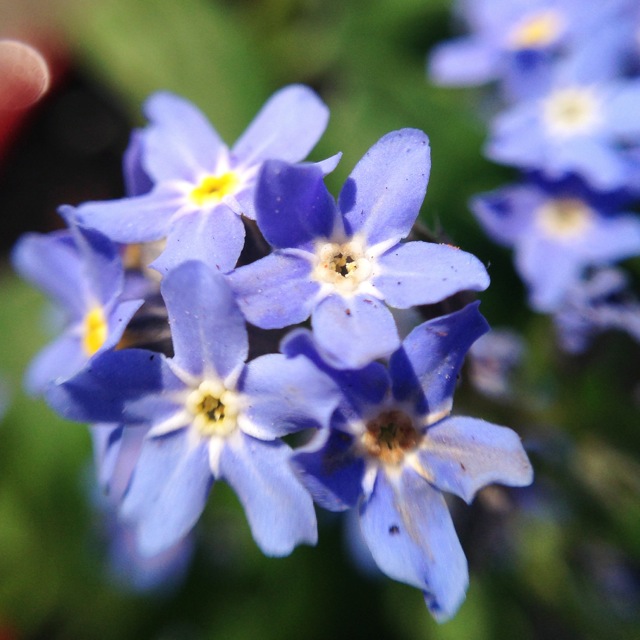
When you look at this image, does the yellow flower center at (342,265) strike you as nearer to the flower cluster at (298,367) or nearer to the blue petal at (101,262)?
the flower cluster at (298,367)

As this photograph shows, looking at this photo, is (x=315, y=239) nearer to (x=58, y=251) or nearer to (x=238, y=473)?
(x=238, y=473)

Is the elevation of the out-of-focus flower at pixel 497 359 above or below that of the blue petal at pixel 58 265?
below

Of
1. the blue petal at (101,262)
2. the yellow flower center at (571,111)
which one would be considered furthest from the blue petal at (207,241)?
the yellow flower center at (571,111)

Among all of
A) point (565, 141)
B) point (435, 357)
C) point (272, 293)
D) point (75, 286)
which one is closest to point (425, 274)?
point (435, 357)

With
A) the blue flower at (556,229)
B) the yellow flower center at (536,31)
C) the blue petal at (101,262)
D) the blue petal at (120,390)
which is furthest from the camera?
the yellow flower center at (536,31)

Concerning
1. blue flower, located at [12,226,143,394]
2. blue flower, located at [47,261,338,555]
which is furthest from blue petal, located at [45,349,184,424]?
blue flower, located at [12,226,143,394]
